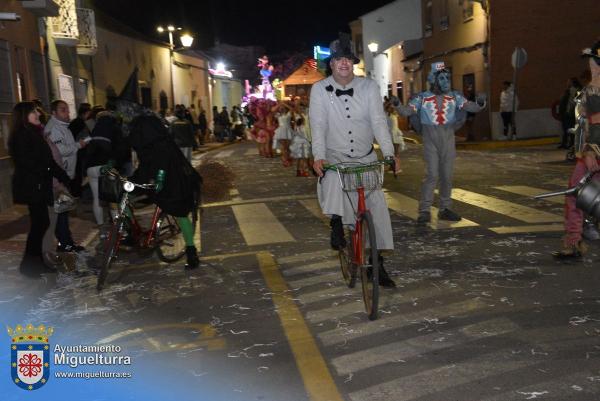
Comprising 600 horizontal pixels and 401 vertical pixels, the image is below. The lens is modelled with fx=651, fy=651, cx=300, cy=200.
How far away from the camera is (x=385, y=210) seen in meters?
5.44

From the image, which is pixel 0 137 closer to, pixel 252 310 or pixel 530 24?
pixel 252 310

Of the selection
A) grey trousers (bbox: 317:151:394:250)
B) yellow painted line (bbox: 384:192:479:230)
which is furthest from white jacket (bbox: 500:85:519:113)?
grey trousers (bbox: 317:151:394:250)

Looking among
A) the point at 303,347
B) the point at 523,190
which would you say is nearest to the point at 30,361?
the point at 303,347

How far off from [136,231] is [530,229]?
469 centimetres

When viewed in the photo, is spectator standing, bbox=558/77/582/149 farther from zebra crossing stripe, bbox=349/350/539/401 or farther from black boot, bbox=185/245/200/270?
zebra crossing stripe, bbox=349/350/539/401

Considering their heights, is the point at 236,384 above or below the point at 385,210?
below

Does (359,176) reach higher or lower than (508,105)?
lower

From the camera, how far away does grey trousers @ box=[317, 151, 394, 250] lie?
539 centimetres

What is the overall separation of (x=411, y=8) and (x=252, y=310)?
146 ft

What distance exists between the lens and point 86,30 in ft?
67.7

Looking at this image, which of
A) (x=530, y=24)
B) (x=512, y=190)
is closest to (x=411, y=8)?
(x=530, y=24)

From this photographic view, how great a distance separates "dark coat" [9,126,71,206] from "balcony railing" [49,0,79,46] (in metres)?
12.8

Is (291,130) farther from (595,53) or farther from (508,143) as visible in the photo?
(595,53)

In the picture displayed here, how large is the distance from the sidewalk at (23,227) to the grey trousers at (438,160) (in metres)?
4.63
